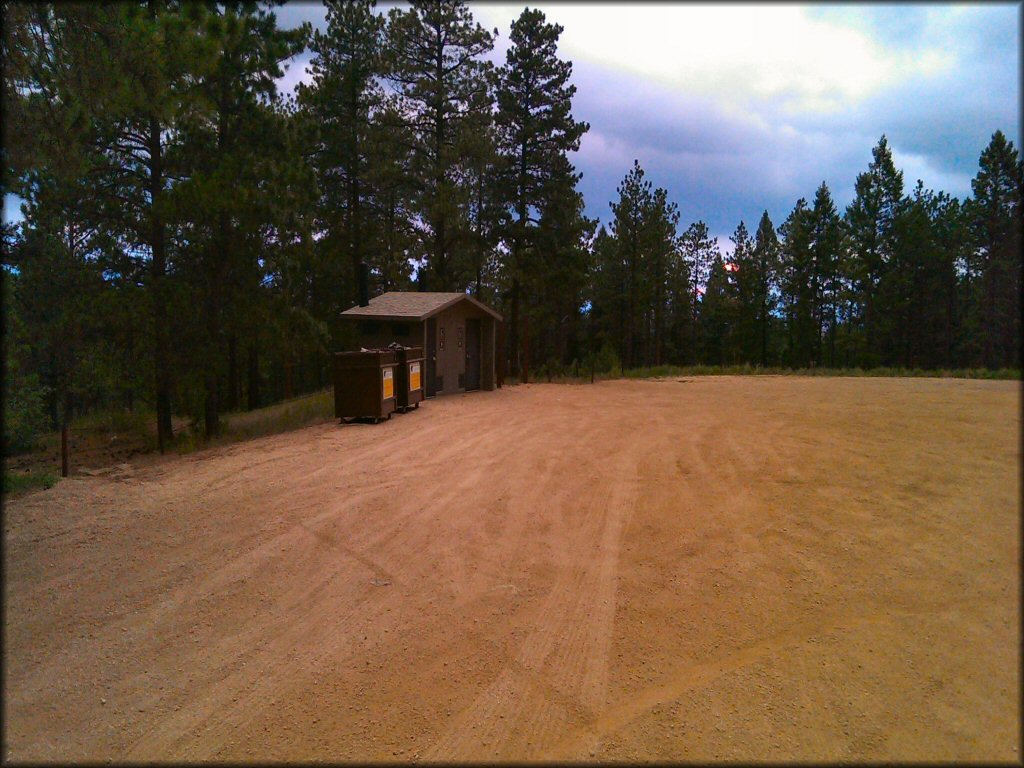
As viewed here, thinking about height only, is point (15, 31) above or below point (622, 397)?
above

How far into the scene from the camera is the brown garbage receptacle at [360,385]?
13242 millimetres

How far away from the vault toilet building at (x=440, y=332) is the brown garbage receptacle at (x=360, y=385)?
172 inches

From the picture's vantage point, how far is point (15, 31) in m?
6.19

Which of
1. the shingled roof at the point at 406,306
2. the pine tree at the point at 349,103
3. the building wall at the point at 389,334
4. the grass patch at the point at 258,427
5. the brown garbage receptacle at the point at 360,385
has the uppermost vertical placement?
the pine tree at the point at 349,103

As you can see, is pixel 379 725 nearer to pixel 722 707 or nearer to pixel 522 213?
pixel 722 707

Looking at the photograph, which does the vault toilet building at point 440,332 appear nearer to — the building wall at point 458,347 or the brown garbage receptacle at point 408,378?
the building wall at point 458,347

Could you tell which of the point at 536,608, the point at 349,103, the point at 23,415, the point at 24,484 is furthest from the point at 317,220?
the point at 536,608

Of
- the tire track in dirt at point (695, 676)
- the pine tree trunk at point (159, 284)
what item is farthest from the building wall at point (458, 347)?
the tire track in dirt at point (695, 676)

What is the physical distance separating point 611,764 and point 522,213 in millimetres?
27611

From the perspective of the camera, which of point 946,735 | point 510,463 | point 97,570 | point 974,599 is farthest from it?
point 510,463

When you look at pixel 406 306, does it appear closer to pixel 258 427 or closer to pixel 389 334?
pixel 389 334

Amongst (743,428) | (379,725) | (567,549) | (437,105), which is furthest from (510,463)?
(437,105)

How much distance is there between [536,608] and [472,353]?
16.6 m

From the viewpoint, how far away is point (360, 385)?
43.6ft
